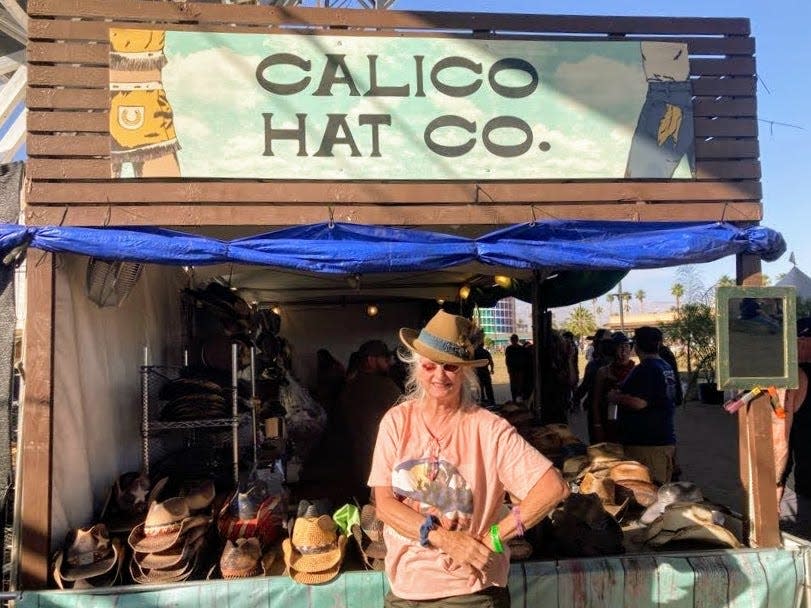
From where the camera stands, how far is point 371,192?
13.0 feet

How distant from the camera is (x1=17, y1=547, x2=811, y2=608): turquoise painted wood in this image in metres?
3.38

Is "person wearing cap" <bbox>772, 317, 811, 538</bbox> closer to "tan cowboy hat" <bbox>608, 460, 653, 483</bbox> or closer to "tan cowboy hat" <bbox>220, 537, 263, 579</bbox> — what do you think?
"tan cowboy hat" <bbox>608, 460, 653, 483</bbox>

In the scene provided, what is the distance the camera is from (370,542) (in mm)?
3656

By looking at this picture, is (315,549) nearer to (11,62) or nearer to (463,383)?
(463,383)

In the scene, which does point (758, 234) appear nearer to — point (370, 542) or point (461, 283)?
point (370, 542)

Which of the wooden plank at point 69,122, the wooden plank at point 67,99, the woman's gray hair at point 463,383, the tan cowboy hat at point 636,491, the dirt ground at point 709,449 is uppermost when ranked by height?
the wooden plank at point 67,99

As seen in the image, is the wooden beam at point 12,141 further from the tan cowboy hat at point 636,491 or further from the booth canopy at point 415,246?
the tan cowboy hat at point 636,491

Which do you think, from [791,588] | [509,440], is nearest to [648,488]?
[791,588]

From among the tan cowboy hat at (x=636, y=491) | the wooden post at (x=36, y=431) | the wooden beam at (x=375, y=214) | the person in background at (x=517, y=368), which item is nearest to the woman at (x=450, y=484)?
the wooden beam at (x=375, y=214)

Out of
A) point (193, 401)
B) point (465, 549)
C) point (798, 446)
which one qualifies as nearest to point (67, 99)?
point (193, 401)

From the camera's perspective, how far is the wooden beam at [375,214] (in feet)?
12.2

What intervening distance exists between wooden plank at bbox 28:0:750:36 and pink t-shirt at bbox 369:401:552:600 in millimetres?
2788

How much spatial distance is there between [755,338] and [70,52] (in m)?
4.48

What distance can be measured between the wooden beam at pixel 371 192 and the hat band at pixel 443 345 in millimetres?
1765
